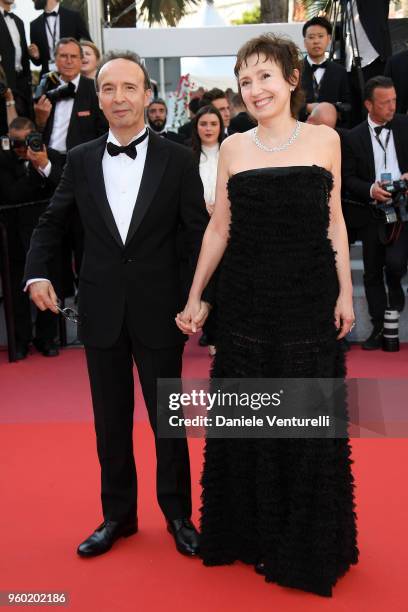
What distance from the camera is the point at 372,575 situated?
8.75 ft

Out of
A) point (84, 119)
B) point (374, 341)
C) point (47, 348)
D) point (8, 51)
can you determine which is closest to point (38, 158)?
point (84, 119)

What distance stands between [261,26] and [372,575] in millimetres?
8117

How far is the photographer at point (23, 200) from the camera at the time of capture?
5.84m

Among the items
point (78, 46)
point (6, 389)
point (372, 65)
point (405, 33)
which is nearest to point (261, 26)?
point (405, 33)

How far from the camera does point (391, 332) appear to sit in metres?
5.87

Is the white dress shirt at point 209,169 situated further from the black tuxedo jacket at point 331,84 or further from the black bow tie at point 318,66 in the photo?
the black bow tie at point 318,66

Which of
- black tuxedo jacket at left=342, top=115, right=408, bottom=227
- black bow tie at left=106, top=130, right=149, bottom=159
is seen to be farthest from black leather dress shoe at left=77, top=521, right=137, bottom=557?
black tuxedo jacket at left=342, top=115, right=408, bottom=227

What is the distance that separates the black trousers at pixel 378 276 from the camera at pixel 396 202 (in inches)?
7.9

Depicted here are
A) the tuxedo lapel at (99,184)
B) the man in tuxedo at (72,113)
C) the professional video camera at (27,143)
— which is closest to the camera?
the tuxedo lapel at (99,184)

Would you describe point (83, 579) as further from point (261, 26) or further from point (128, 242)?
point (261, 26)

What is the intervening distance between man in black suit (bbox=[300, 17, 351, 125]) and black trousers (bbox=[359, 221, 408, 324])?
1.29m

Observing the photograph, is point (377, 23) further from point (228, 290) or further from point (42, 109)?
point (228, 290)

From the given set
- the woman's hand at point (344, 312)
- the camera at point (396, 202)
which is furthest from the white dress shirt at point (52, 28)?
the woman's hand at point (344, 312)

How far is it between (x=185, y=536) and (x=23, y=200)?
12.2 ft
